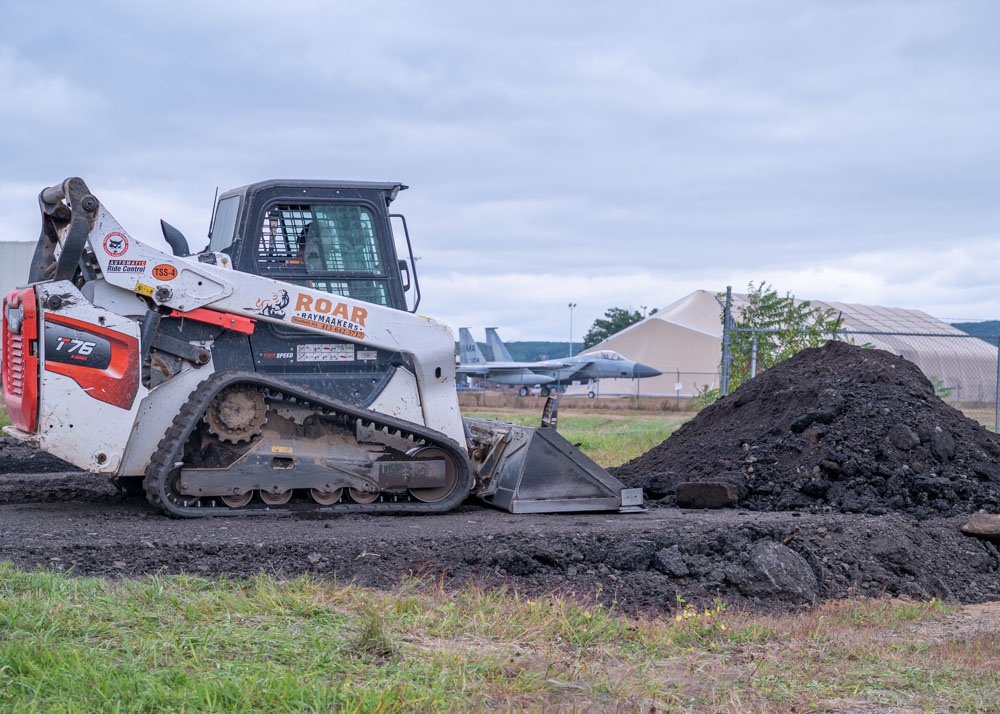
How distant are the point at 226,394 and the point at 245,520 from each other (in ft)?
3.24

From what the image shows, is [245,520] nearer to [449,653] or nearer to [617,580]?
[617,580]

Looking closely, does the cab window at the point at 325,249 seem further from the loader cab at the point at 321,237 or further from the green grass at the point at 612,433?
the green grass at the point at 612,433

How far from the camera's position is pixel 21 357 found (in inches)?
320

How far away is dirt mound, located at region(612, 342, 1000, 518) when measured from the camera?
9711 millimetres

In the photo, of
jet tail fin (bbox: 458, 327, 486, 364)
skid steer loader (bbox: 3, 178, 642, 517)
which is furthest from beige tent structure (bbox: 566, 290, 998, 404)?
skid steer loader (bbox: 3, 178, 642, 517)

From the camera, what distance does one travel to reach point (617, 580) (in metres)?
7.06

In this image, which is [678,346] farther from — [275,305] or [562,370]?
[275,305]

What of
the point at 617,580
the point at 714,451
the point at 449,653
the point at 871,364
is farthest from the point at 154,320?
the point at 871,364

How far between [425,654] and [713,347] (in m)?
45.0

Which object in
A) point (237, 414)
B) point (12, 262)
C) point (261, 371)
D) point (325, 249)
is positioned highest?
point (12, 262)

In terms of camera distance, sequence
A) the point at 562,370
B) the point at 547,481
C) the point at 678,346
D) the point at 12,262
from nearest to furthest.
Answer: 1. the point at 547,481
2. the point at 12,262
3. the point at 678,346
4. the point at 562,370

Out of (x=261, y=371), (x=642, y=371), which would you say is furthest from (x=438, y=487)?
(x=642, y=371)

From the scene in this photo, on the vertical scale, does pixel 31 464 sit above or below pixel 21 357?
below

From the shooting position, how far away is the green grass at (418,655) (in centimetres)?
403
